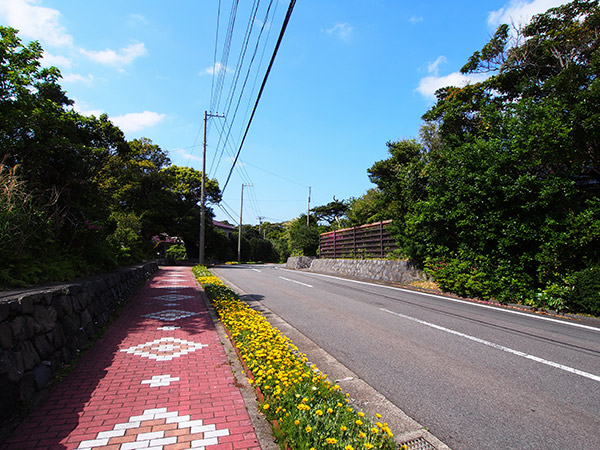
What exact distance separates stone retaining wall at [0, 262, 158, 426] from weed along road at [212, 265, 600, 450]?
3.50m

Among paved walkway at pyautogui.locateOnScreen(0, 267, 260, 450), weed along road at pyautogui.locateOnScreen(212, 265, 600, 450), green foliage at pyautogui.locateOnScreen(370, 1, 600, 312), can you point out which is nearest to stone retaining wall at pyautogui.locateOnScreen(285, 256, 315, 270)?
green foliage at pyautogui.locateOnScreen(370, 1, 600, 312)

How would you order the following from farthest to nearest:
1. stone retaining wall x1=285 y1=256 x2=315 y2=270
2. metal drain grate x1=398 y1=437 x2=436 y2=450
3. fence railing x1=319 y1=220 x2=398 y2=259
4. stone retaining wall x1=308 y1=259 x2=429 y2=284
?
stone retaining wall x1=285 y1=256 x2=315 y2=270
fence railing x1=319 y1=220 x2=398 y2=259
stone retaining wall x1=308 y1=259 x2=429 y2=284
metal drain grate x1=398 y1=437 x2=436 y2=450

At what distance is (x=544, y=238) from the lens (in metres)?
8.72

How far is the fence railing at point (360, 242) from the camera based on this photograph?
16.9 metres

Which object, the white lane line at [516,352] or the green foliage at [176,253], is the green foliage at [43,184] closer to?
the white lane line at [516,352]

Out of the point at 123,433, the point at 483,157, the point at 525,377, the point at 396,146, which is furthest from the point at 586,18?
the point at 123,433

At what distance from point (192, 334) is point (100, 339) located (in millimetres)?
1432

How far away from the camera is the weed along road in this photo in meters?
2.86

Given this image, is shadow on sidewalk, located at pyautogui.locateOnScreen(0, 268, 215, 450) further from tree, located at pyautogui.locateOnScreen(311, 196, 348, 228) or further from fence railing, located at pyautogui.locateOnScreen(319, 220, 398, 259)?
tree, located at pyautogui.locateOnScreen(311, 196, 348, 228)

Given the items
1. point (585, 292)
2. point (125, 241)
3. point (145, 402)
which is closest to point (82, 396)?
point (145, 402)

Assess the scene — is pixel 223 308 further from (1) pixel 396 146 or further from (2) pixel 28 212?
(1) pixel 396 146

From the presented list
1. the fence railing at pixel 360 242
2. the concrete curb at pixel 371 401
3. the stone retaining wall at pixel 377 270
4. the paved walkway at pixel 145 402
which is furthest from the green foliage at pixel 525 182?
the paved walkway at pixel 145 402

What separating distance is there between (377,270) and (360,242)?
132 inches

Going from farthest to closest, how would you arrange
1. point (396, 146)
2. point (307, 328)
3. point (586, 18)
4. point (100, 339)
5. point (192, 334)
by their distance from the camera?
point (396, 146) → point (586, 18) → point (307, 328) → point (192, 334) → point (100, 339)
